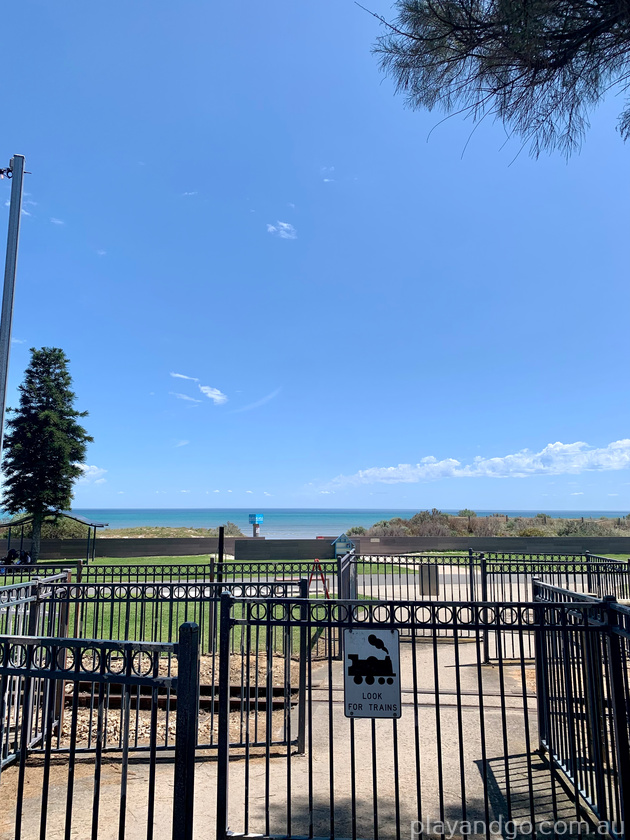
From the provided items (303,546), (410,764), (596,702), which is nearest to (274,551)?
(303,546)

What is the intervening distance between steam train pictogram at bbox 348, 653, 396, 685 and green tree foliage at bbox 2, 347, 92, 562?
94.2ft

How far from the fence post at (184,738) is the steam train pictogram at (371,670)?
121cm

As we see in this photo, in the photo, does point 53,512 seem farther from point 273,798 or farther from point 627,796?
point 627,796

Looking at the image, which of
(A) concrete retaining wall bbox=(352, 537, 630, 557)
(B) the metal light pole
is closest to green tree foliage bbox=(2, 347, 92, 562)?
(A) concrete retaining wall bbox=(352, 537, 630, 557)

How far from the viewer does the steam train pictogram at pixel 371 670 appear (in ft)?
12.3

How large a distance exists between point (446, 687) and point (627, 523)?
4827cm

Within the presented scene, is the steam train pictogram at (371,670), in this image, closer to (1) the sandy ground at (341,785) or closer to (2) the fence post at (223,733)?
(1) the sandy ground at (341,785)

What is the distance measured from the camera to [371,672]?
379 cm

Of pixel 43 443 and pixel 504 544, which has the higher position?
pixel 43 443

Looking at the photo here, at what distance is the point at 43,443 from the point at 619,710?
32.0 m

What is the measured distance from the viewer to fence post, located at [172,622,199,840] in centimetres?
298

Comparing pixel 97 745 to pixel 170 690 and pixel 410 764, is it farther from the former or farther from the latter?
pixel 170 690

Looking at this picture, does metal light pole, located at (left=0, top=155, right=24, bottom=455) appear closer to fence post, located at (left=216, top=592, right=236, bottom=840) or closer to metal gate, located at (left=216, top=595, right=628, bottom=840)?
metal gate, located at (left=216, top=595, right=628, bottom=840)

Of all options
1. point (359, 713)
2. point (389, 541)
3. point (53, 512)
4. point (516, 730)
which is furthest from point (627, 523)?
point (359, 713)
